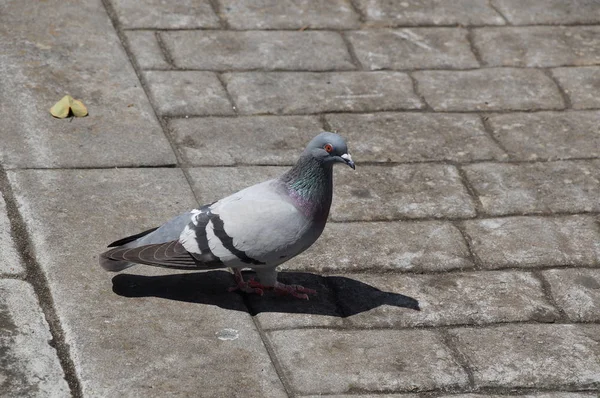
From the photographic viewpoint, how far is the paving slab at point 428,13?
6785 mm

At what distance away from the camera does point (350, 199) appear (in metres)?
5.01

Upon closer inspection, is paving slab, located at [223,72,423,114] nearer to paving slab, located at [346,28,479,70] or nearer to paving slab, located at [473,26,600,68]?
paving slab, located at [346,28,479,70]

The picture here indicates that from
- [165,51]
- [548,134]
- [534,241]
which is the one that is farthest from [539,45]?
[165,51]

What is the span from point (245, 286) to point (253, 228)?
39 cm

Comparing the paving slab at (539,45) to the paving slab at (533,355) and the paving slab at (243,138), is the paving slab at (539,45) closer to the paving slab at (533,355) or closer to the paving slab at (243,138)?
the paving slab at (243,138)

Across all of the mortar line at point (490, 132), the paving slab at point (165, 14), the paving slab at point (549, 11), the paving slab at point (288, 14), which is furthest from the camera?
the paving slab at point (549, 11)

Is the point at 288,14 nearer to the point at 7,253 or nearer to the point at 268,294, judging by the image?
the point at 268,294

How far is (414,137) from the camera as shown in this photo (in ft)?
18.3

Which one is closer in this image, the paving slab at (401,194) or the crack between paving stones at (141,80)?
the paving slab at (401,194)

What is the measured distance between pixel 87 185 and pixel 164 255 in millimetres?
950

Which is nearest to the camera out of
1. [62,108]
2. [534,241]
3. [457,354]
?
[457,354]

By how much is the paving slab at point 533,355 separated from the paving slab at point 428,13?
3.13 metres

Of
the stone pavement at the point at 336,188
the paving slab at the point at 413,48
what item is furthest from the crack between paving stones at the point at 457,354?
the paving slab at the point at 413,48

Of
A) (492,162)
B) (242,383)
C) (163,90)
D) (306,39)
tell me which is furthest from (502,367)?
(306,39)
